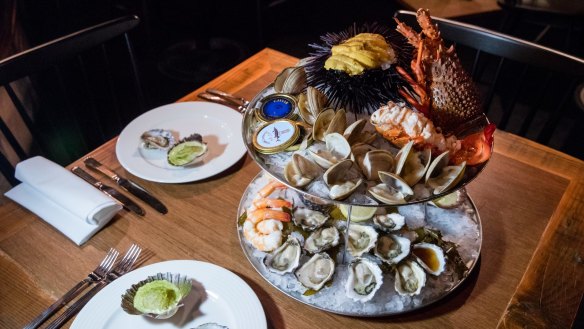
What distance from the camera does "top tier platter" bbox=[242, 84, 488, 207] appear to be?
0.73 metres

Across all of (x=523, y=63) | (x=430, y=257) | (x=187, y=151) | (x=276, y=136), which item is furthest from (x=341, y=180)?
(x=523, y=63)

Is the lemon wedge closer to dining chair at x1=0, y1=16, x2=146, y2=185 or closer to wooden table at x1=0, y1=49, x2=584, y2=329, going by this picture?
wooden table at x1=0, y1=49, x2=584, y2=329

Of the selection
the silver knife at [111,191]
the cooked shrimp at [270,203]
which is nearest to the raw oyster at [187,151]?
the silver knife at [111,191]

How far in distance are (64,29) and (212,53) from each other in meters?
0.96

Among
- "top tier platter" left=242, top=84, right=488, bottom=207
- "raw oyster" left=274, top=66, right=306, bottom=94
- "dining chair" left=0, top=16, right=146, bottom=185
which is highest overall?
"raw oyster" left=274, top=66, right=306, bottom=94

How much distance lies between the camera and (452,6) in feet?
7.88

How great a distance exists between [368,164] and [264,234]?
0.28m

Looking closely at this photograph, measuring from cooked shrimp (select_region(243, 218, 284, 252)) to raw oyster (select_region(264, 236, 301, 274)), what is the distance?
0.05 feet

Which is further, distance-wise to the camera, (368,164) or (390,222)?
(390,222)

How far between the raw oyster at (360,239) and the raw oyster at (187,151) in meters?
0.46

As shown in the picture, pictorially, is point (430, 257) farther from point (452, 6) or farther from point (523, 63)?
point (452, 6)

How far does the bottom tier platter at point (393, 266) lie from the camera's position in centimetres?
83

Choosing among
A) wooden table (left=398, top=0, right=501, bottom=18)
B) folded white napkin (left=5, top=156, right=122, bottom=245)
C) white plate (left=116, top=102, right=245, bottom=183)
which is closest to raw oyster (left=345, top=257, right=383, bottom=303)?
white plate (left=116, top=102, right=245, bottom=183)

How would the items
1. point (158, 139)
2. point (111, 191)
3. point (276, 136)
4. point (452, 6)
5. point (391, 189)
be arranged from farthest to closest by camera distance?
1. point (452, 6)
2. point (158, 139)
3. point (111, 191)
4. point (276, 136)
5. point (391, 189)
